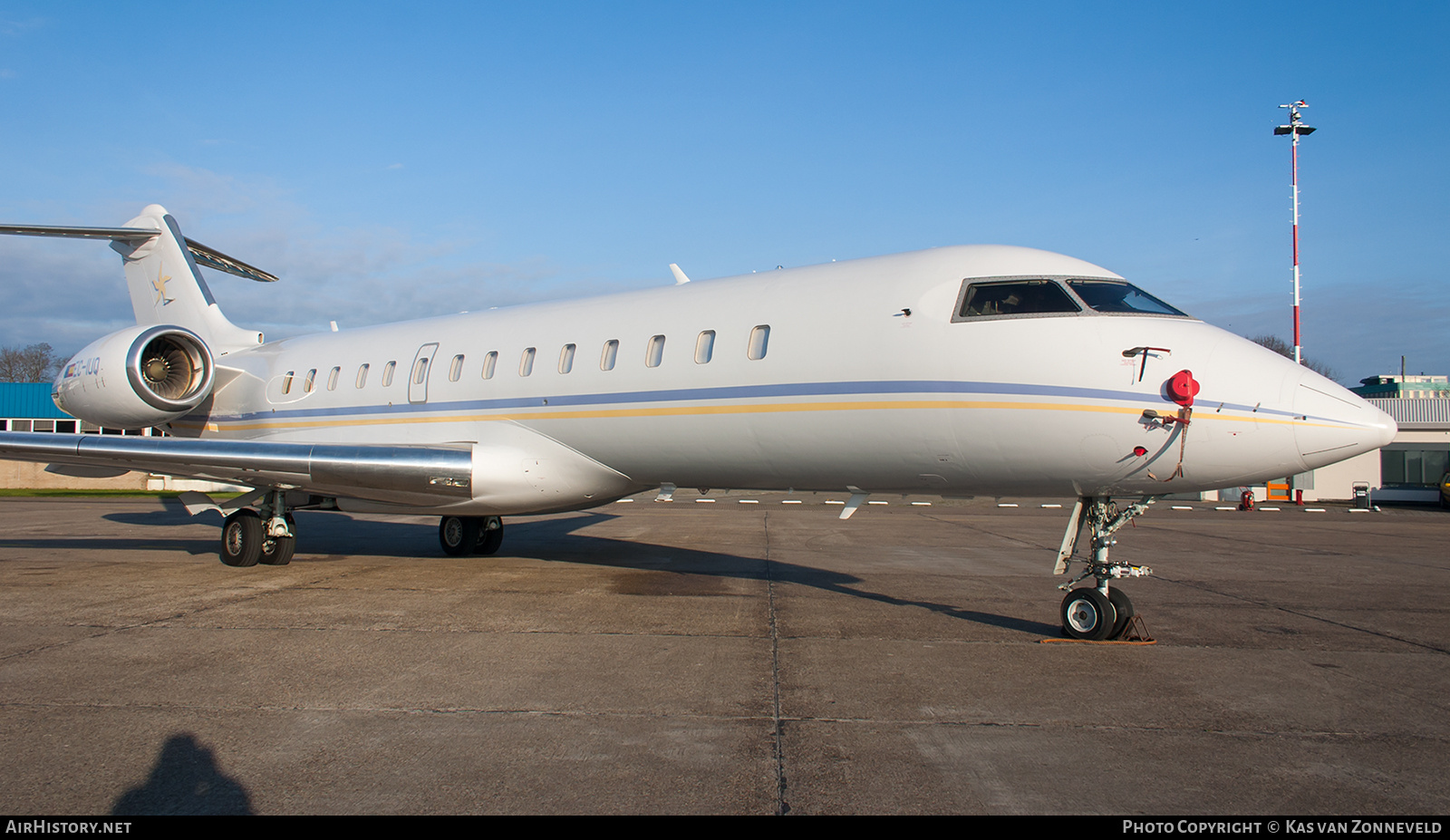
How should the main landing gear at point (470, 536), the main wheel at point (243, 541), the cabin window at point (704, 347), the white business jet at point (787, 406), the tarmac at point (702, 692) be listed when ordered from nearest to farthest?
the tarmac at point (702, 692), the white business jet at point (787, 406), the cabin window at point (704, 347), the main wheel at point (243, 541), the main landing gear at point (470, 536)

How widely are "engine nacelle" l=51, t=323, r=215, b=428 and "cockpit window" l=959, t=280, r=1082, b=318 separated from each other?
453 inches

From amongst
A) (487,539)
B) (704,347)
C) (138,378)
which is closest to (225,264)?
(138,378)

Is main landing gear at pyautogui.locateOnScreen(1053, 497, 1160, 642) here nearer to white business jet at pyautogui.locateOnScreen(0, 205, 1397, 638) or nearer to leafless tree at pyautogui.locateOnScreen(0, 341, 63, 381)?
white business jet at pyautogui.locateOnScreen(0, 205, 1397, 638)

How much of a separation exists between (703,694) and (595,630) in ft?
6.64

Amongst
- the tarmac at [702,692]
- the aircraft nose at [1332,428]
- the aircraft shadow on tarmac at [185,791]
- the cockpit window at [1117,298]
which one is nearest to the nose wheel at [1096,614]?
the tarmac at [702,692]

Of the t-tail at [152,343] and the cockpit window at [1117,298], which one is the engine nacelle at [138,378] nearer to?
the t-tail at [152,343]

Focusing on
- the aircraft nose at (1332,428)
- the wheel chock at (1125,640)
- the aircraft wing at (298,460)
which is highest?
the aircraft nose at (1332,428)

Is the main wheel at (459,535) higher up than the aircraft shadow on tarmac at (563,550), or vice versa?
the main wheel at (459,535)

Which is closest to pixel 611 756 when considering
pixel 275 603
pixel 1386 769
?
pixel 1386 769

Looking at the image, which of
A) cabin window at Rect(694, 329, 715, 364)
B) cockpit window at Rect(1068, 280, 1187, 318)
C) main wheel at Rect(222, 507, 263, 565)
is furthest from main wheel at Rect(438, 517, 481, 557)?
cockpit window at Rect(1068, 280, 1187, 318)

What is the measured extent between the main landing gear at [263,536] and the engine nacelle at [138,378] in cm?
277

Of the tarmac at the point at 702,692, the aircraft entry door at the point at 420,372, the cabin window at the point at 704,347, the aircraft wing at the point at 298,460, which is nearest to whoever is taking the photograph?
the tarmac at the point at 702,692

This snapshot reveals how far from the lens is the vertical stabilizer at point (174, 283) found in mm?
14688

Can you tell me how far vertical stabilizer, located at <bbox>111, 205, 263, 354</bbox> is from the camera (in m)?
14.7
